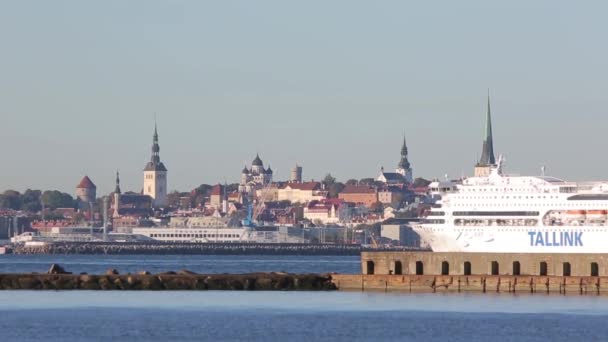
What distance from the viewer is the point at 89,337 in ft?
189

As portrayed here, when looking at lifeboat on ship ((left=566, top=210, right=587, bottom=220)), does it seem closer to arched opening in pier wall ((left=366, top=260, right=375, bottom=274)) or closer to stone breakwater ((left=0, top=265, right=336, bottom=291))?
arched opening in pier wall ((left=366, top=260, right=375, bottom=274))

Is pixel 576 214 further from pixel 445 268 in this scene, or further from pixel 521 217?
pixel 445 268

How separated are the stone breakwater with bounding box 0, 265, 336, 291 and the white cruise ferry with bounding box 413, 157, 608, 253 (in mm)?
38066

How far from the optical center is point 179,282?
77.6 m

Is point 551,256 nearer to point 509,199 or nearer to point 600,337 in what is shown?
point 600,337

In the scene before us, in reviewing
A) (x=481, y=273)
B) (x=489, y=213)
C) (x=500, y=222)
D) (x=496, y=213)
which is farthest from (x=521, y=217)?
(x=481, y=273)

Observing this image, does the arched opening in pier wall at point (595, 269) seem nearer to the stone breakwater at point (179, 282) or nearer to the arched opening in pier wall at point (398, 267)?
the arched opening in pier wall at point (398, 267)

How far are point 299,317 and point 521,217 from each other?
56.4m

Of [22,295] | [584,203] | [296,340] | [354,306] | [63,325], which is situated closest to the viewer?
[296,340]

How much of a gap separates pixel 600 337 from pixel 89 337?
15358 millimetres

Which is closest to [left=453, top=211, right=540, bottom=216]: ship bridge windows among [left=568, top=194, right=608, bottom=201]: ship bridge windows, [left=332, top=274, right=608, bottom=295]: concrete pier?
[left=568, top=194, right=608, bottom=201]: ship bridge windows

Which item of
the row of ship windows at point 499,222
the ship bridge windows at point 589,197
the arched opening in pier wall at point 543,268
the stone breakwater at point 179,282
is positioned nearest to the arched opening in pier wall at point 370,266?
the stone breakwater at point 179,282

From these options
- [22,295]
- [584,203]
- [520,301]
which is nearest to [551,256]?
[520,301]

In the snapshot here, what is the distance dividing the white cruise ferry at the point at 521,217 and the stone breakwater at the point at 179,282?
3807 cm
